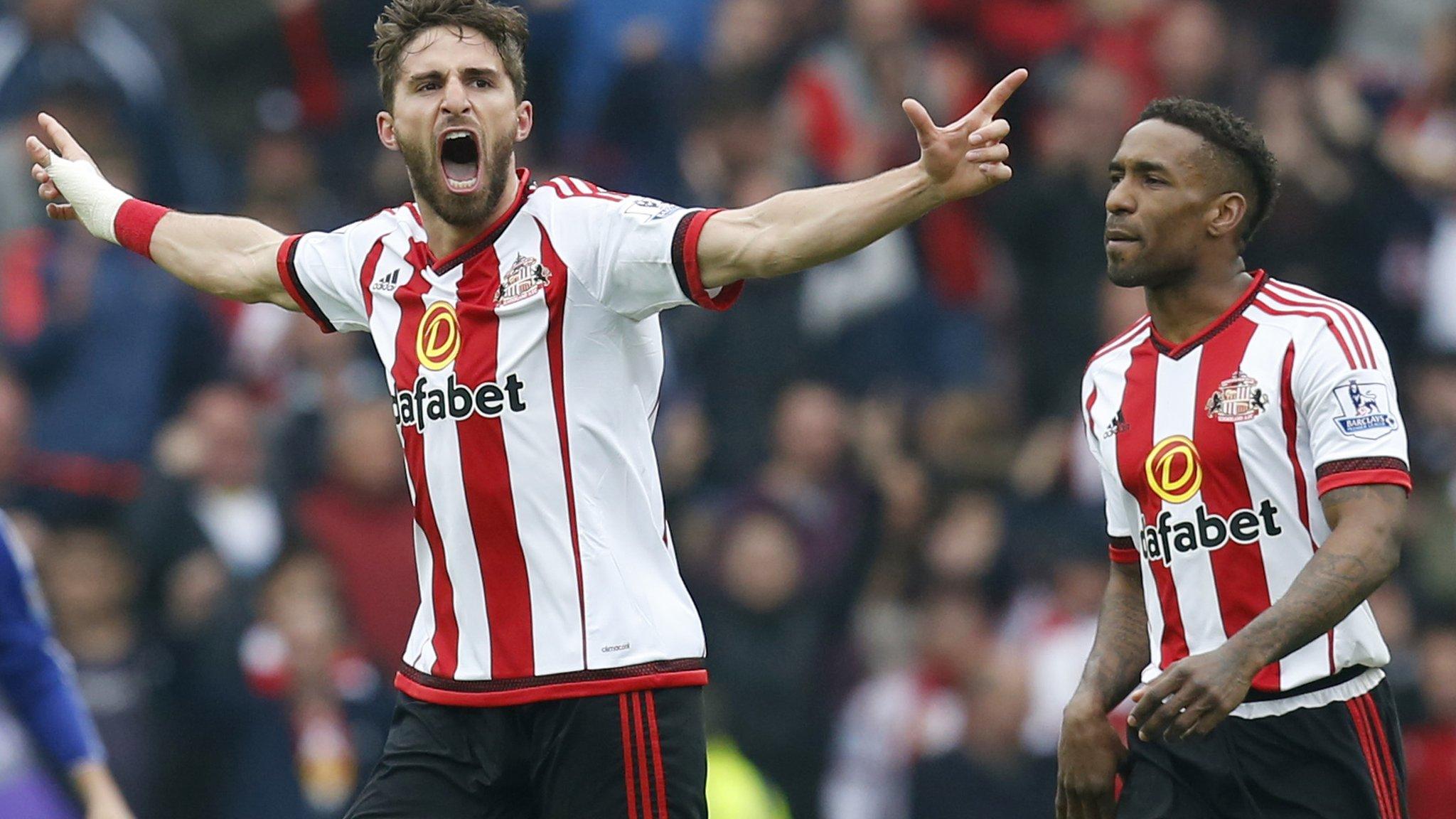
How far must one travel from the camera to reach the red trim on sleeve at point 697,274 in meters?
5.34

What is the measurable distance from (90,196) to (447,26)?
1299 millimetres

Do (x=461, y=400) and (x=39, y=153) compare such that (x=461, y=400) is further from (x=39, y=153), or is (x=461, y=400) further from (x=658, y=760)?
(x=39, y=153)

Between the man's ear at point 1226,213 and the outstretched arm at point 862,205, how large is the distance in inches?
36.4

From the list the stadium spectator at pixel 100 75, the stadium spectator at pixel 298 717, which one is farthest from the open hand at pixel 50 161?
the stadium spectator at pixel 100 75

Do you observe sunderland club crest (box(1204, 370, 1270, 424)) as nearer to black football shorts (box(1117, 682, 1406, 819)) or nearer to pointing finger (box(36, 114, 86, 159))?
black football shorts (box(1117, 682, 1406, 819))

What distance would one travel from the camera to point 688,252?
533 cm

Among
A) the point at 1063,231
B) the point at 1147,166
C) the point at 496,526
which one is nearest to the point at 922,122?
the point at 1147,166

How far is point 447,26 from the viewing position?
584 cm

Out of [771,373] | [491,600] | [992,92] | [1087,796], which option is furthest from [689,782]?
[771,373]

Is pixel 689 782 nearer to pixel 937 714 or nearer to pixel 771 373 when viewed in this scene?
pixel 937 714

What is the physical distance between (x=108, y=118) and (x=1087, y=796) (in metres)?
7.53

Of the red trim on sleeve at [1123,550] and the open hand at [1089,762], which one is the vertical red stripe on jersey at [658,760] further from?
the red trim on sleeve at [1123,550]

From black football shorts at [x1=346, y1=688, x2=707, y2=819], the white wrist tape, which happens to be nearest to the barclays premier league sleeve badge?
black football shorts at [x1=346, y1=688, x2=707, y2=819]

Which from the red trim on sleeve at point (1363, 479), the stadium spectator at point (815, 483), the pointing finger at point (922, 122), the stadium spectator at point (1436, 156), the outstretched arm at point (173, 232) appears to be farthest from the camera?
the stadium spectator at point (1436, 156)
